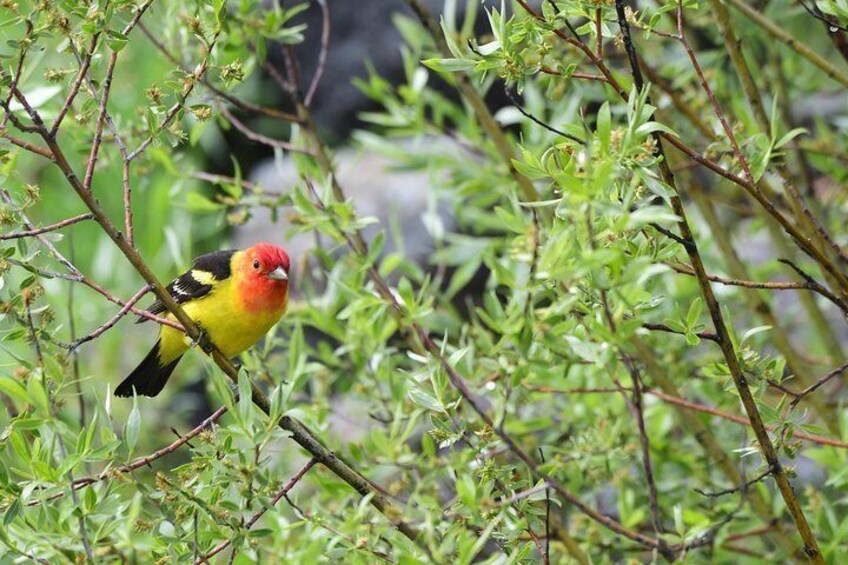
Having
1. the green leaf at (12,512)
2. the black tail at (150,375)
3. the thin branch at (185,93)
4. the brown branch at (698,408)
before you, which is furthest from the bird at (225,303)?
the green leaf at (12,512)

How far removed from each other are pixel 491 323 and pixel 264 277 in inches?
30.9

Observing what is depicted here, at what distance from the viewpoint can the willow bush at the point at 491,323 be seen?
124 cm

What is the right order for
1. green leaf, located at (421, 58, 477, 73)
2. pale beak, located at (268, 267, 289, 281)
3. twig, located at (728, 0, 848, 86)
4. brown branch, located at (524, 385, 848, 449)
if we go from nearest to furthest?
green leaf, located at (421, 58, 477, 73) → brown branch, located at (524, 385, 848, 449) → twig, located at (728, 0, 848, 86) → pale beak, located at (268, 267, 289, 281)

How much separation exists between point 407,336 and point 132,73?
376 cm

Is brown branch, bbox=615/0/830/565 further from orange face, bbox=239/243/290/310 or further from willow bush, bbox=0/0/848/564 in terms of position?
orange face, bbox=239/243/290/310

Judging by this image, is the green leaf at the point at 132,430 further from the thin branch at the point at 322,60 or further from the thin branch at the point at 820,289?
the thin branch at the point at 322,60

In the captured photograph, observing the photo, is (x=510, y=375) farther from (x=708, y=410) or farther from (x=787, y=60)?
(x=787, y=60)

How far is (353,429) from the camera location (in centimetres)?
420

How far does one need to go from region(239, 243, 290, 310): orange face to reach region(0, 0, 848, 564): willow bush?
63 millimetres

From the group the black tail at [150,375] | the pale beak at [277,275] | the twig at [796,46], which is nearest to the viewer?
the twig at [796,46]

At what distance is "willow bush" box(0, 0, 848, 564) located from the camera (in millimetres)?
1243

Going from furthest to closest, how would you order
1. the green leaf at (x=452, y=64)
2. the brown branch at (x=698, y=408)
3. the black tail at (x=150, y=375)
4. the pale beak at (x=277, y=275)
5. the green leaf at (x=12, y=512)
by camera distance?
the black tail at (x=150, y=375)
the pale beak at (x=277, y=275)
the brown branch at (x=698, y=408)
the green leaf at (x=452, y=64)
the green leaf at (x=12, y=512)

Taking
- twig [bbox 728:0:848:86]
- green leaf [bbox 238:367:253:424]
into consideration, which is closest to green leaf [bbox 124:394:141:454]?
green leaf [bbox 238:367:253:424]

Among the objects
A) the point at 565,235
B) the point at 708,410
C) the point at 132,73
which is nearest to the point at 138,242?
the point at 132,73
